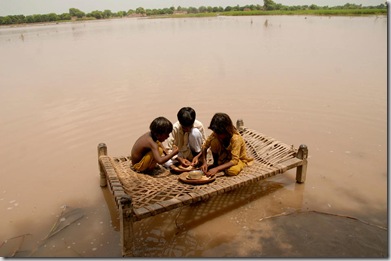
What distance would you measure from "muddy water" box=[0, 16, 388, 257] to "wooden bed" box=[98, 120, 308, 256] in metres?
0.40

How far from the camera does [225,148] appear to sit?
3848mm

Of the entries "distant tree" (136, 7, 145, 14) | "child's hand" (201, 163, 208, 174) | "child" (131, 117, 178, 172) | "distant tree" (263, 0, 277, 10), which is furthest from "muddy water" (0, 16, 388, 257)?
"distant tree" (136, 7, 145, 14)

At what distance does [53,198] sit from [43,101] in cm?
486

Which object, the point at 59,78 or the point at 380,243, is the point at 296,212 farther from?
the point at 59,78

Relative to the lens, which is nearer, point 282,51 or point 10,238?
point 10,238

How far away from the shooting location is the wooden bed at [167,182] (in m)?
2.84

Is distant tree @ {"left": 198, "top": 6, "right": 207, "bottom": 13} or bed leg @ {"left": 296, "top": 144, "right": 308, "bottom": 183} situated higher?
distant tree @ {"left": 198, "top": 6, "right": 207, "bottom": 13}

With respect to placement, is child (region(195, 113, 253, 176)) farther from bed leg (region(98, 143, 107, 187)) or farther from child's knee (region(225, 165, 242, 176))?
bed leg (region(98, 143, 107, 187))

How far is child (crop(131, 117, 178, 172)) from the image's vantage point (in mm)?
3547

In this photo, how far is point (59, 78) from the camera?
1097 centimetres

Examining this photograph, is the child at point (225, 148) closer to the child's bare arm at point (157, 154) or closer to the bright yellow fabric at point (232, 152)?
the bright yellow fabric at point (232, 152)

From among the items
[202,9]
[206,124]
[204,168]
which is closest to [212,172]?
[204,168]

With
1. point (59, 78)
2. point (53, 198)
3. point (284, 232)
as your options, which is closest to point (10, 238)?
point (53, 198)

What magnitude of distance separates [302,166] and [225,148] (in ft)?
3.27
